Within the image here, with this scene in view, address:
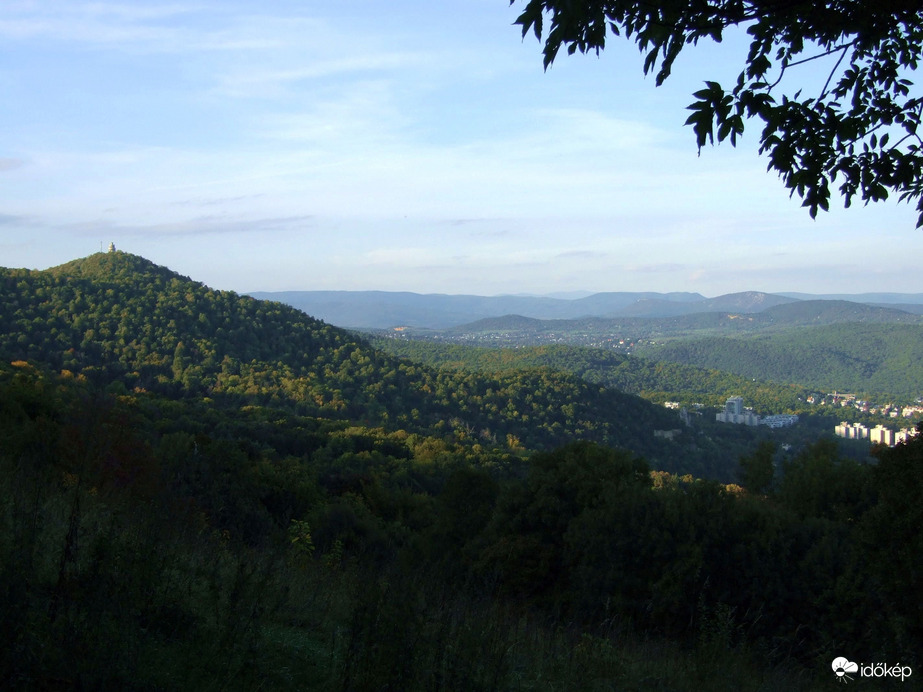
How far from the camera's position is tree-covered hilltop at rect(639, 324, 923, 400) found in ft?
363

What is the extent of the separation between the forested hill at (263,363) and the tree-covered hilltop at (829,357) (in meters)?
73.1

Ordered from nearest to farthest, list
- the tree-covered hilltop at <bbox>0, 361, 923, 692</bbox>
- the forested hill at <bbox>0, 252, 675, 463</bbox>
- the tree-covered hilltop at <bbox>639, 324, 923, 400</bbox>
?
the tree-covered hilltop at <bbox>0, 361, 923, 692</bbox>
the forested hill at <bbox>0, 252, 675, 463</bbox>
the tree-covered hilltop at <bbox>639, 324, 923, 400</bbox>

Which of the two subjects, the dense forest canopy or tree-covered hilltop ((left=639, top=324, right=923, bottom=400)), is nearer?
the dense forest canopy

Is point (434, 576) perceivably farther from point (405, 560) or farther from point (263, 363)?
point (263, 363)

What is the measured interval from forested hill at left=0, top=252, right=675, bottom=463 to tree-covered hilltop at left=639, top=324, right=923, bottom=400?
7314cm

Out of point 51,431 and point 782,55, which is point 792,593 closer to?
point 782,55

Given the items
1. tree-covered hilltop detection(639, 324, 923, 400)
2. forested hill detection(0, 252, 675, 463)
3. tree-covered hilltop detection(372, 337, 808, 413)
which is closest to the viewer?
forested hill detection(0, 252, 675, 463)

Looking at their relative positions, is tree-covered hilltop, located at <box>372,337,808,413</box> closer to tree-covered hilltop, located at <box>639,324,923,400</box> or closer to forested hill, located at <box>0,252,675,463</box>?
tree-covered hilltop, located at <box>639,324,923,400</box>

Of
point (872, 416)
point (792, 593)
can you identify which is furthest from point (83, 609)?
point (872, 416)

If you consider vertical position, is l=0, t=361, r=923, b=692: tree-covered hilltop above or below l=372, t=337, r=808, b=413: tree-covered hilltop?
above

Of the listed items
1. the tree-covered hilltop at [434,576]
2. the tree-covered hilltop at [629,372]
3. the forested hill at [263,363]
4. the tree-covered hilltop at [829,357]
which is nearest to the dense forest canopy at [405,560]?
the tree-covered hilltop at [434,576]

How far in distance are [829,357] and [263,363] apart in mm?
108346

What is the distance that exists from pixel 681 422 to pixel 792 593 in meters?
44.8

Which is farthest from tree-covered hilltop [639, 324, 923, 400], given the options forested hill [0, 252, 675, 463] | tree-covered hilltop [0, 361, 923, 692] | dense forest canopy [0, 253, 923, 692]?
tree-covered hilltop [0, 361, 923, 692]
